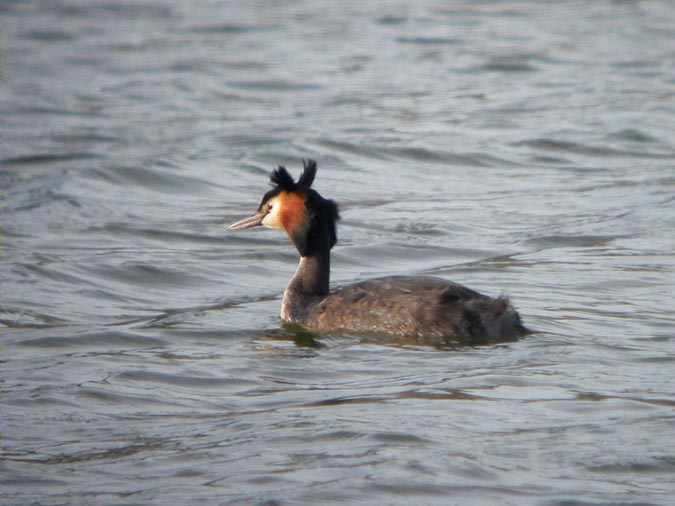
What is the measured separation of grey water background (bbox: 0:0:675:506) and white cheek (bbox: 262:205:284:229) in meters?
0.64

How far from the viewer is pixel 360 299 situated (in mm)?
9500

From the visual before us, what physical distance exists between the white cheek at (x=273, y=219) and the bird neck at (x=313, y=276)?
302mm

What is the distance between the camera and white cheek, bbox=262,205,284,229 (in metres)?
10.2

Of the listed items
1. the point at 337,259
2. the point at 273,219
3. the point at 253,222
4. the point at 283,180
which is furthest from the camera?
the point at 337,259

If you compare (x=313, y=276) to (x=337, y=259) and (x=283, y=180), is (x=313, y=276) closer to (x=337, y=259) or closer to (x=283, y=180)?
(x=283, y=180)

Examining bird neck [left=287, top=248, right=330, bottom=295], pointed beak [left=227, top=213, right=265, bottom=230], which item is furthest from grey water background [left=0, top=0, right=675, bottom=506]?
pointed beak [left=227, top=213, right=265, bottom=230]

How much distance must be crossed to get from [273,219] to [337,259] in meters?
2.04

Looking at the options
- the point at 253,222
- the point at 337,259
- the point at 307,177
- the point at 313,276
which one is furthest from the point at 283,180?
the point at 337,259

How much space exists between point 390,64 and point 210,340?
15620 mm

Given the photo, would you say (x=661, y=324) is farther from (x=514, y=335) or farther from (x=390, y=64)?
(x=390, y=64)

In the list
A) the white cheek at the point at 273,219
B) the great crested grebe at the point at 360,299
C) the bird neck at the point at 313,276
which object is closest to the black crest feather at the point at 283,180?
the great crested grebe at the point at 360,299

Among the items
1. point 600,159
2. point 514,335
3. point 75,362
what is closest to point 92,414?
point 75,362

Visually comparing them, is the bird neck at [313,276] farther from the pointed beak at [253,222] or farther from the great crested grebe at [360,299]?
the pointed beak at [253,222]

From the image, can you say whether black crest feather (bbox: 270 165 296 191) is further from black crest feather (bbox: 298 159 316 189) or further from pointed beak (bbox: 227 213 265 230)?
pointed beak (bbox: 227 213 265 230)
